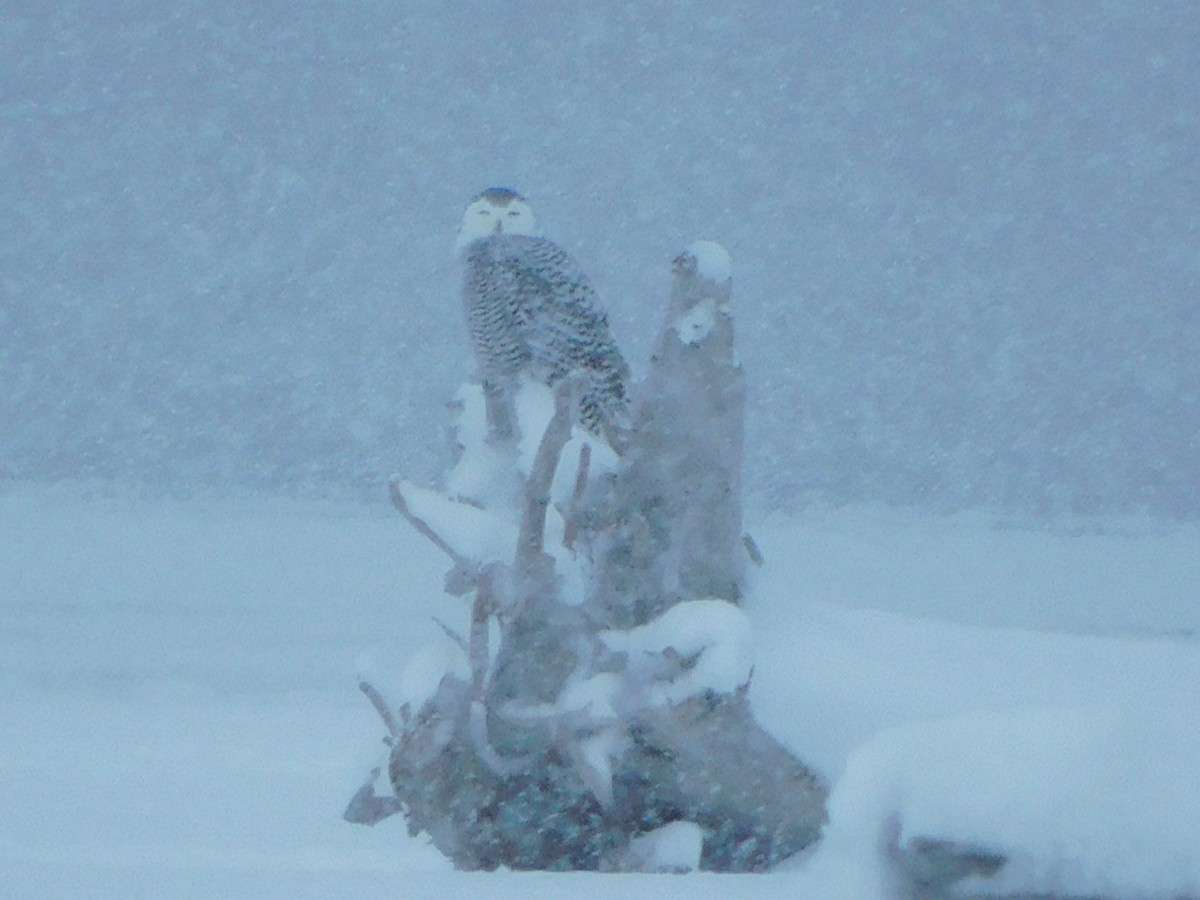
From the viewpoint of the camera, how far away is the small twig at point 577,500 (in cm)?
53

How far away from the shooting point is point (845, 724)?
1.66ft

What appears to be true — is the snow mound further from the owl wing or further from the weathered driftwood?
the owl wing

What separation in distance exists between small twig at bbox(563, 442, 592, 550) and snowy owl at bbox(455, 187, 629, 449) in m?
0.16

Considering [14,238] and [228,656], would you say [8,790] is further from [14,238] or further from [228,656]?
[14,238]

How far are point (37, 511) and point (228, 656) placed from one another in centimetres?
31

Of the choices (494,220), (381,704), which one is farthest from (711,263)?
(494,220)

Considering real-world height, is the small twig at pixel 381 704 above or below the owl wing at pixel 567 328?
below

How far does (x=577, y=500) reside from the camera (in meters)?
0.54

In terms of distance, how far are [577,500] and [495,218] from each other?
607mm

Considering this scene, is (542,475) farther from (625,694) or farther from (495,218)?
(495,218)

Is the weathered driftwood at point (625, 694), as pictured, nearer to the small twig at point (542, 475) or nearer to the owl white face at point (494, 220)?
the small twig at point (542, 475)

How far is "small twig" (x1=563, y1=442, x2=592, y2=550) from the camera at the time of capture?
0.53 metres

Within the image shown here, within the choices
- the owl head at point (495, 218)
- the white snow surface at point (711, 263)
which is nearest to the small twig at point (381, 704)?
the white snow surface at point (711, 263)

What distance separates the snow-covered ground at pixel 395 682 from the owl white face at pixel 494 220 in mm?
351
